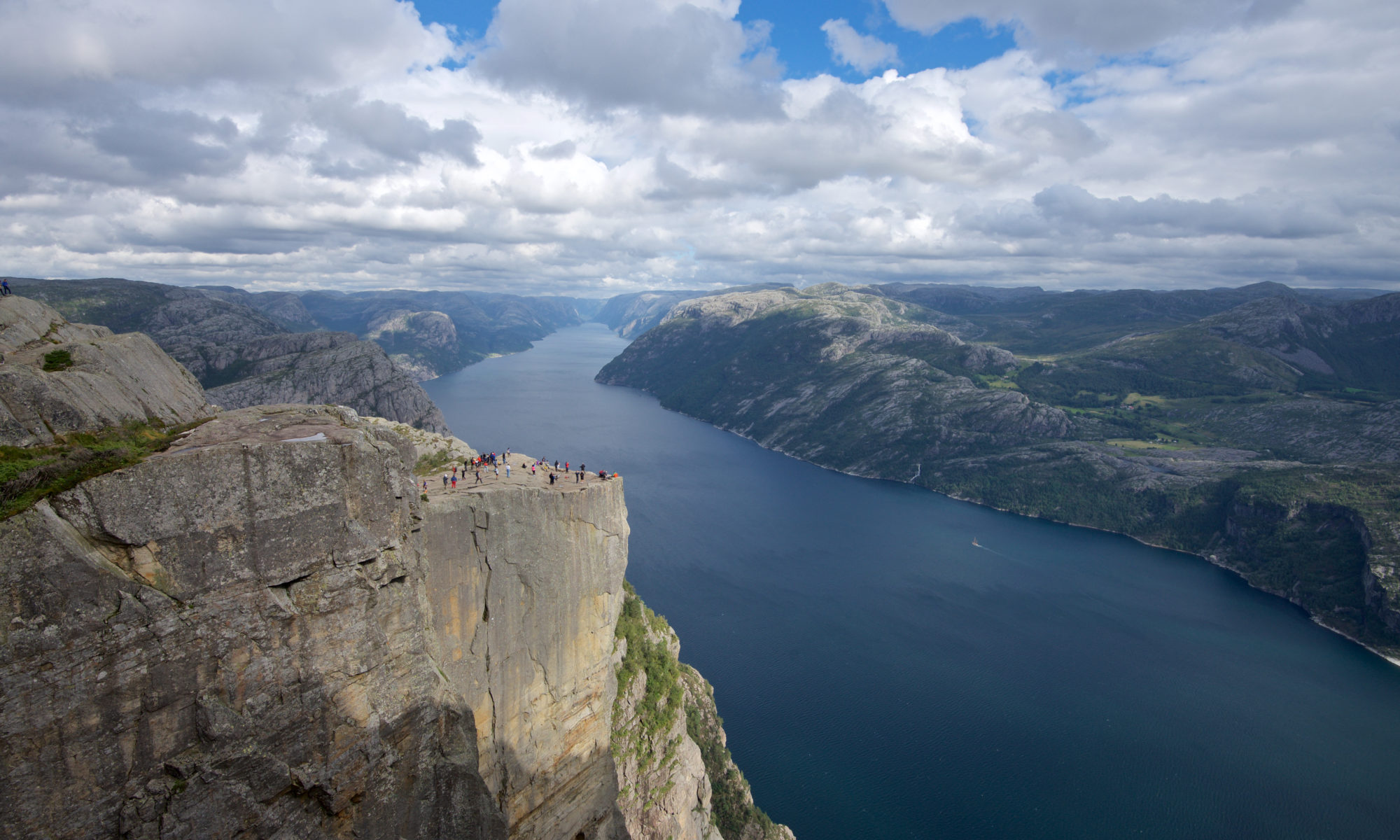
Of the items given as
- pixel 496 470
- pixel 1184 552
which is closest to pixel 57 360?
pixel 496 470

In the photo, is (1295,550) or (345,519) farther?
(1295,550)

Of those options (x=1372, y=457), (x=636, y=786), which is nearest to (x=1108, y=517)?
(x=1372, y=457)

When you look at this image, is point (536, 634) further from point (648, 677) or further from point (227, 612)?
point (648, 677)

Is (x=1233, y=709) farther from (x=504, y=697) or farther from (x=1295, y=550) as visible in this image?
(x=504, y=697)

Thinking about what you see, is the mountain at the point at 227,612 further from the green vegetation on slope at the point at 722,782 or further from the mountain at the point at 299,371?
the mountain at the point at 299,371

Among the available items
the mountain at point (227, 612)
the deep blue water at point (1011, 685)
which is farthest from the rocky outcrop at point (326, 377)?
the mountain at point (227, 612)

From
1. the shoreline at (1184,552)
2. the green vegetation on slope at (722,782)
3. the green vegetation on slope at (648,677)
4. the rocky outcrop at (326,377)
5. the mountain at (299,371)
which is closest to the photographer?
the green vegetation on slope at (648,677)

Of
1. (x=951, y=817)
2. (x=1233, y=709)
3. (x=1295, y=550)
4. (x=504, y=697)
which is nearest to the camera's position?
(x=504, y=697)
